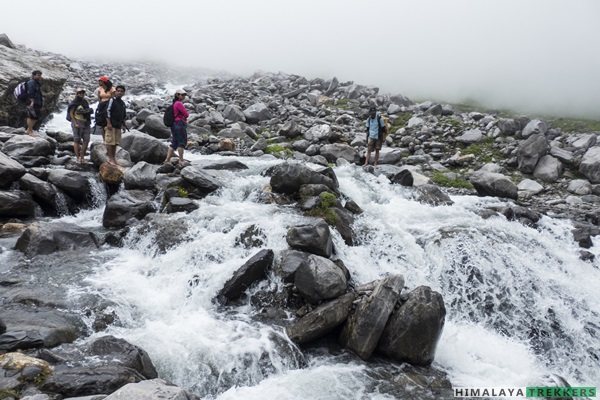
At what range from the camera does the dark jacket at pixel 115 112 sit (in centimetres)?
1562

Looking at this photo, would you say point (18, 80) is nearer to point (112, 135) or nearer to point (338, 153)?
point (112, 135)

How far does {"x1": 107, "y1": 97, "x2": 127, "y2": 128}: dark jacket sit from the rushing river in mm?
3509

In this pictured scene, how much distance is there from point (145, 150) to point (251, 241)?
9.01 m

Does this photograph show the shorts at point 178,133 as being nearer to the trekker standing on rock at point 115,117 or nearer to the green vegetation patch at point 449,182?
the trekker standing on rock at point 115,117

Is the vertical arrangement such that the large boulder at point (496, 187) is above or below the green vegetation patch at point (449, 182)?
above

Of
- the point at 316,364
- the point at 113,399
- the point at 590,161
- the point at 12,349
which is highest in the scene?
the point at 590,161

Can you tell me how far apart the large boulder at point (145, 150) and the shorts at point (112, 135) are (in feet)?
8.34

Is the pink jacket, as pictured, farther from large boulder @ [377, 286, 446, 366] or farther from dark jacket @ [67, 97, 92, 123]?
large boulder @ [377, 286, 446, 366]

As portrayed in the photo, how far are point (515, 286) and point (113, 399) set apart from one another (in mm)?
11708

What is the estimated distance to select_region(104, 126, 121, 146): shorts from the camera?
52.2ft

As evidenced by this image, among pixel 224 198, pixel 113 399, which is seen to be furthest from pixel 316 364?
pixel 224 198

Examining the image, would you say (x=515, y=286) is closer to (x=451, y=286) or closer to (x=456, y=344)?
(x=451, y=286)

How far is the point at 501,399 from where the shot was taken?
860 cm

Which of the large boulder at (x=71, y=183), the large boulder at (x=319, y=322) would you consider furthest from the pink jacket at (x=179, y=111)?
the large boulder at (x=319, y=322)
